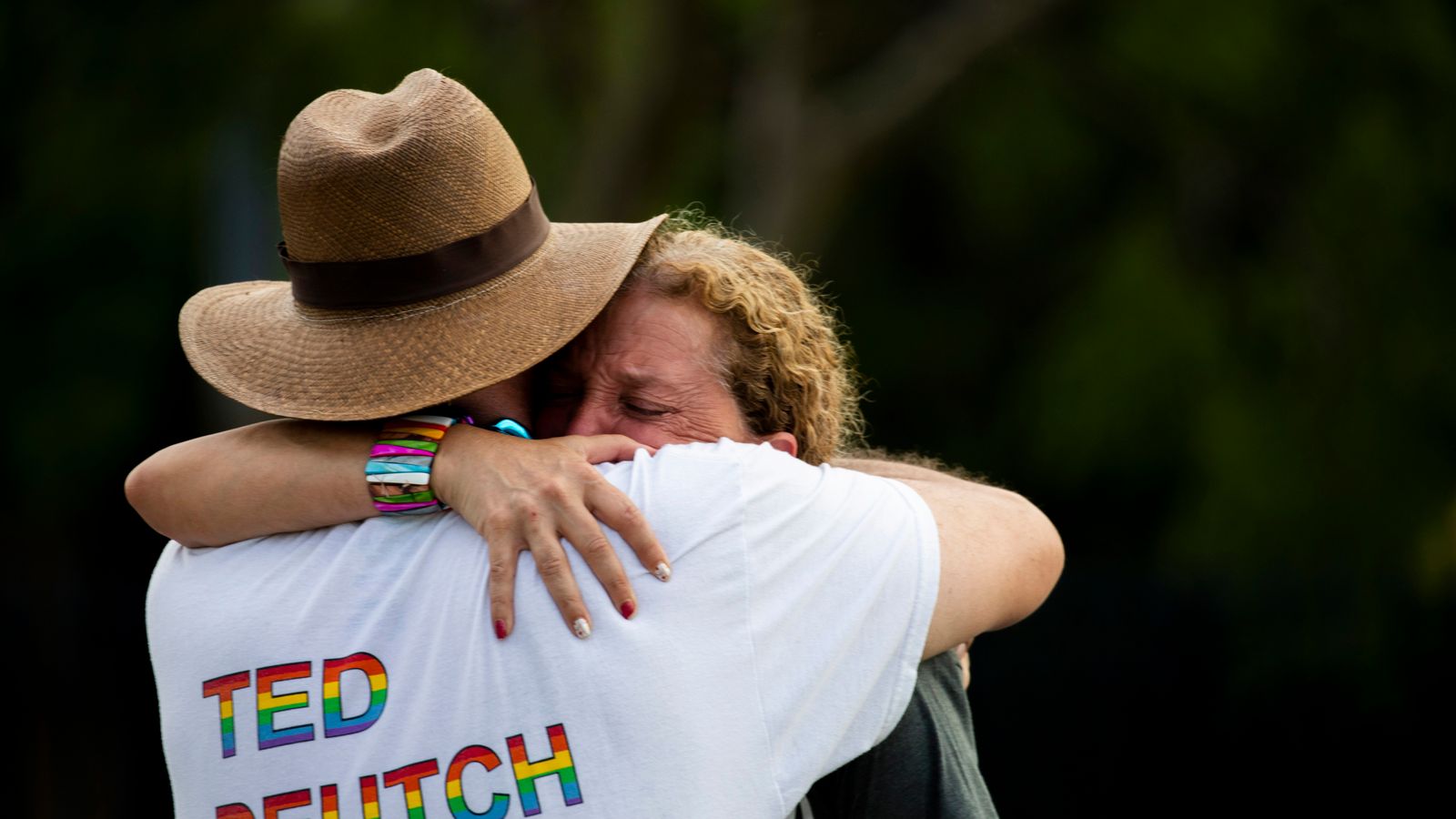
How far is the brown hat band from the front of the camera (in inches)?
68.7

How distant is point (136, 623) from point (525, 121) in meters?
3.55

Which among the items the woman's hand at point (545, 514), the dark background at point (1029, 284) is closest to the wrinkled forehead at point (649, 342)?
the woman's hand at point (545, 514)

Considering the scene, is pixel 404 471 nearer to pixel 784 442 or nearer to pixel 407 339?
pixel 407 339

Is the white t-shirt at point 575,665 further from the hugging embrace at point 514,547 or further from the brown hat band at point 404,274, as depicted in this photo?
the brown hat band at point 404,274

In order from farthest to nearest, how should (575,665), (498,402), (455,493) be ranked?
1. (498,402)
2. (455,493)
3. (575,665)

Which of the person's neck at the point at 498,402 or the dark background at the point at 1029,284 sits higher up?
the person's neck at the point at 498,402

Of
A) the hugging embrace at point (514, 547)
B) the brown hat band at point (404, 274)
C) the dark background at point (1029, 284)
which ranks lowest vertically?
the dark background at point (1029, 284)

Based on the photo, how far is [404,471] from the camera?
63.9 inches

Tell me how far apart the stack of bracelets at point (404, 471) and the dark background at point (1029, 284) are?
4.40 meters

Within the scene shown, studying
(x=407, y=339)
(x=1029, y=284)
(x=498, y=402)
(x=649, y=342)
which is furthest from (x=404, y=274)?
(x=1029, y=284)

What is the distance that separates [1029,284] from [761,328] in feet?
21.8

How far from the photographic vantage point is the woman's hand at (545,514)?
151 centimetres

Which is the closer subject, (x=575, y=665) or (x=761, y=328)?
(x=575, y=665)

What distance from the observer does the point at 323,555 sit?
162cm
